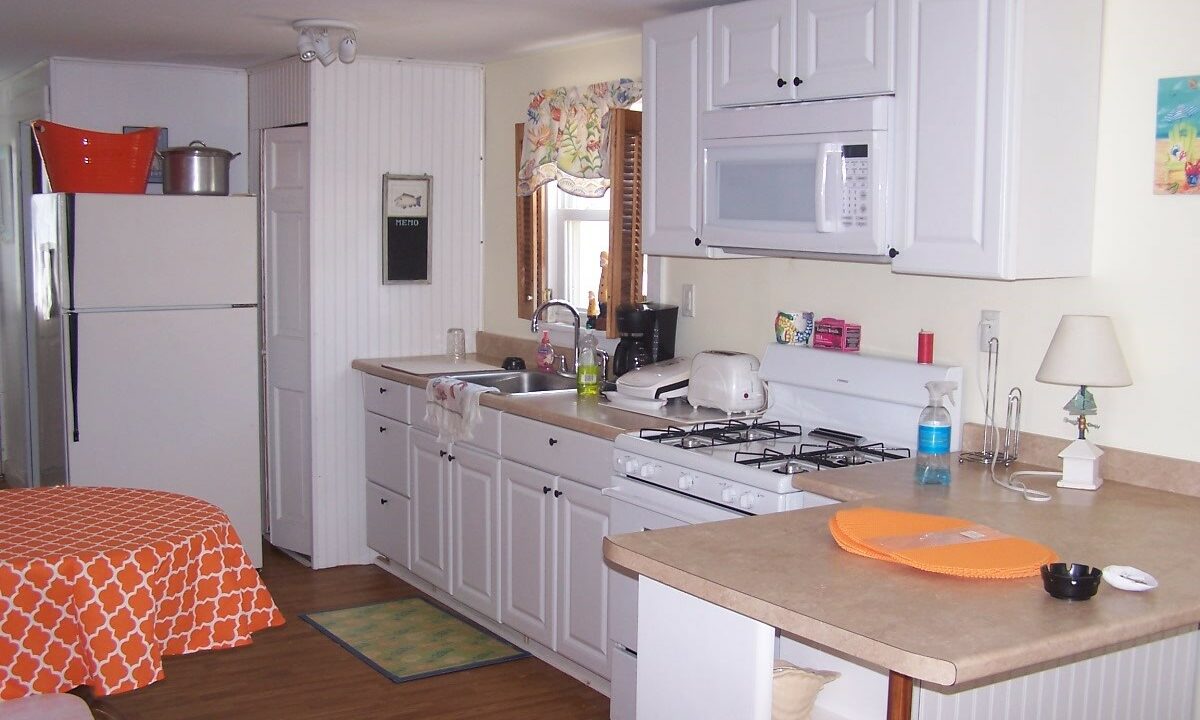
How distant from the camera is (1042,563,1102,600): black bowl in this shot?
1949 millimetres

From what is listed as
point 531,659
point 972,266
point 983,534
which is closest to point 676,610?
point 983,534

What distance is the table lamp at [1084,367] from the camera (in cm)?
276

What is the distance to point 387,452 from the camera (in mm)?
A: 4988

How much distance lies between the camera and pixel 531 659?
4141 millimetres

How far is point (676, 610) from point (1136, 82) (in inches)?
66.2

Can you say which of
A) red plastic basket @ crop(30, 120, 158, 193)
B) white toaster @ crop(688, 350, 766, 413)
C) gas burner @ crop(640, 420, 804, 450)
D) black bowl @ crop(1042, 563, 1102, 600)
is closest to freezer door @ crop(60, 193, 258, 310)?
red plastic basket @ crop(30, 120, 158, 193)

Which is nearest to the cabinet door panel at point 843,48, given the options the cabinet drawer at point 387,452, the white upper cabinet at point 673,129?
the white upper cabinet at point 673,129

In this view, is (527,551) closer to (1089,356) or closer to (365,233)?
(365,233)

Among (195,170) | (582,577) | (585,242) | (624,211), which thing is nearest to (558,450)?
(582,577)

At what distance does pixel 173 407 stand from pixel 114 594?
2494mm

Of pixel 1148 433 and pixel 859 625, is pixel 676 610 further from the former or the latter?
pixel 1148 433

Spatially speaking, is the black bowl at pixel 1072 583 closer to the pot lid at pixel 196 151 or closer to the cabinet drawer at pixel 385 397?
the cabinet drawer at pixel 385 397

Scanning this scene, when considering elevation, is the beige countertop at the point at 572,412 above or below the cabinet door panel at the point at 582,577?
above

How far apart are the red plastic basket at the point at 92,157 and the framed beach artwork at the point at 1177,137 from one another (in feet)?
12.3
